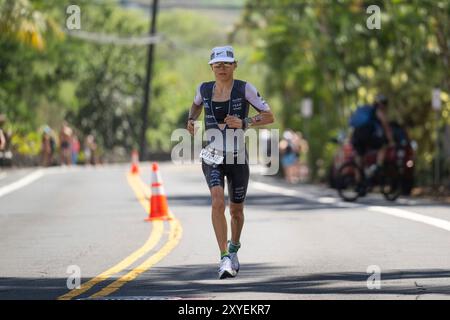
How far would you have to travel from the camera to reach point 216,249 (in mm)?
17656

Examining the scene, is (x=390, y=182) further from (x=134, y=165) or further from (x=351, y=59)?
(x=134, y=165)

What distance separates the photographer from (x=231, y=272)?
14.2 meters

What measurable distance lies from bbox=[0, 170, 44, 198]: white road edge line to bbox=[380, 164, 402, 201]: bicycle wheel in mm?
8931

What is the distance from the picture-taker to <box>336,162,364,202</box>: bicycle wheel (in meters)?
28.7

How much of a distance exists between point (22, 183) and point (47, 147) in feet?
54.2

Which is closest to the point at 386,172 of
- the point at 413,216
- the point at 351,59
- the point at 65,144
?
the point at 413,216

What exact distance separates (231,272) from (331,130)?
3391 centimetres

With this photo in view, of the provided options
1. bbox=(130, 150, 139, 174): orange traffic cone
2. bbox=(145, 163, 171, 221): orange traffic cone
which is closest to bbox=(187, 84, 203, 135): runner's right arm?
bbox=(145, 163, 171, 221): orange traffic cone

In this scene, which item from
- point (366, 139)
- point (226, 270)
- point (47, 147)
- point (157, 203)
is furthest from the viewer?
point (47, 147)
